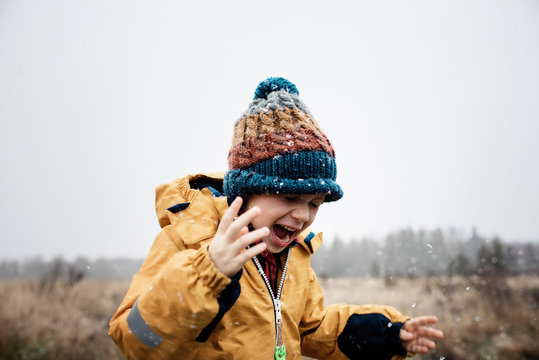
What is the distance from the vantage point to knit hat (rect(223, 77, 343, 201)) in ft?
5.85

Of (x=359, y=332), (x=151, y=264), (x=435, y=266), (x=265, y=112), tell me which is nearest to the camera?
(x=151, y=264)

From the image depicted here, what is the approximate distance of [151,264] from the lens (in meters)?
1.63

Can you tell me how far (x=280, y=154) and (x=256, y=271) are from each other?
702 mm

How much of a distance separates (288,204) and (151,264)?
800 millimetres

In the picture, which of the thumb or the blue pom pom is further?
the blue pom pom

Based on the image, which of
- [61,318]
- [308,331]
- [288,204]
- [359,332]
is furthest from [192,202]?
[61,318]

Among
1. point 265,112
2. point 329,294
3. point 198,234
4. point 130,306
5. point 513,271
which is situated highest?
point 265,112

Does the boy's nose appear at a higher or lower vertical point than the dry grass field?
higher

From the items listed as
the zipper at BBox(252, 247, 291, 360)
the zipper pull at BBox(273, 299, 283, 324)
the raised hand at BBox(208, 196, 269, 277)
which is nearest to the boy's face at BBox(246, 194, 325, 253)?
the zipper at BBox(252, 247, 291, 360)

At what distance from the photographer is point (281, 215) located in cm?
176

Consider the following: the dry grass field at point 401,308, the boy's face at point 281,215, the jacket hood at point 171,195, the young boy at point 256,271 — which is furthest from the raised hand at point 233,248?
the dry grass field at point 401,308

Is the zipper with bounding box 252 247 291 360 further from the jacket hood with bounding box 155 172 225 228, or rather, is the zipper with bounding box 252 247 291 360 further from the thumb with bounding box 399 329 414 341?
the thumb with bounding box 399 329 414 341

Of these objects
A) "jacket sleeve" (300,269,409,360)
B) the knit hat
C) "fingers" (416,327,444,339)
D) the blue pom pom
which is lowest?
"jacket sleeve" (300,269,409,360)

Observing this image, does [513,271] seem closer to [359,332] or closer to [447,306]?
[447,306]
